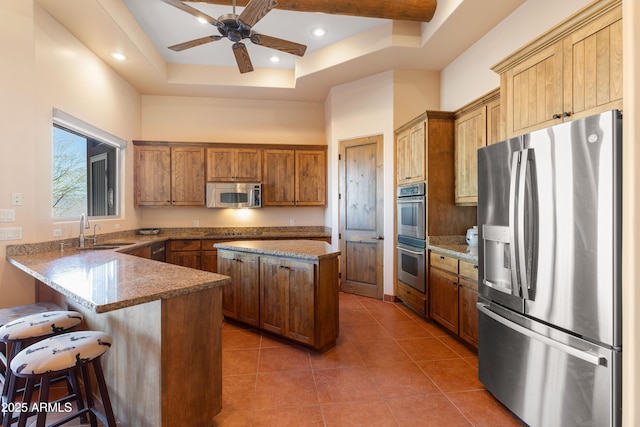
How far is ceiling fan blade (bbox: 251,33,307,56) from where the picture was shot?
281 centimetres

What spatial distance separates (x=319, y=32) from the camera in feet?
12.9

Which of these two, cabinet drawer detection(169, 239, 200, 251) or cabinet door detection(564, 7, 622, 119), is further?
cabinet drawer detection(169, 239, 200, 251)

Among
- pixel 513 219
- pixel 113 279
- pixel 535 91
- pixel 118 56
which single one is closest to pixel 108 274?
pixel 113 279

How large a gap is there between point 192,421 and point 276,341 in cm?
141

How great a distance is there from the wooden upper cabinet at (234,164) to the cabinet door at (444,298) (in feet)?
10.5

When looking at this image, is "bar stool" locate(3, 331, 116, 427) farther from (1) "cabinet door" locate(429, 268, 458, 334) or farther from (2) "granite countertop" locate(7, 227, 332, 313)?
(1) "cabinet door" locate(429, 268, 458, 334)

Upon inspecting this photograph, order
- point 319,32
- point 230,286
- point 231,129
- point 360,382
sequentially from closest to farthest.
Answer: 1. point 360,382
2. point 230,286
3. point 319,32
4. point 231,129

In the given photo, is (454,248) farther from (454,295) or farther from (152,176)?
(152,176)

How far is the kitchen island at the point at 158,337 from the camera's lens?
152 centimetres

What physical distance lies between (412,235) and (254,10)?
283cm

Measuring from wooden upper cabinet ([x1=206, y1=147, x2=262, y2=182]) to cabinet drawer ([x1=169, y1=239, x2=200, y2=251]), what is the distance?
3.52ft

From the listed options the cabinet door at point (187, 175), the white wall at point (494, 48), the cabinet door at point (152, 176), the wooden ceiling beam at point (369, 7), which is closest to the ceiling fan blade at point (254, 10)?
the wooden ceiling beam at point (369, 7)

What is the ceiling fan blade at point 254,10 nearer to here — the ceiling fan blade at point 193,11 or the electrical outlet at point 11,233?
the ceiling fan blade at point 193,11

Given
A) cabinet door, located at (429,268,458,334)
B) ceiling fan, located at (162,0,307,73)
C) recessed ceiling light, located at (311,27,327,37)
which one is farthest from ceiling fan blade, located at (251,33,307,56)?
cabinet door, located at (429,268,458,334)
